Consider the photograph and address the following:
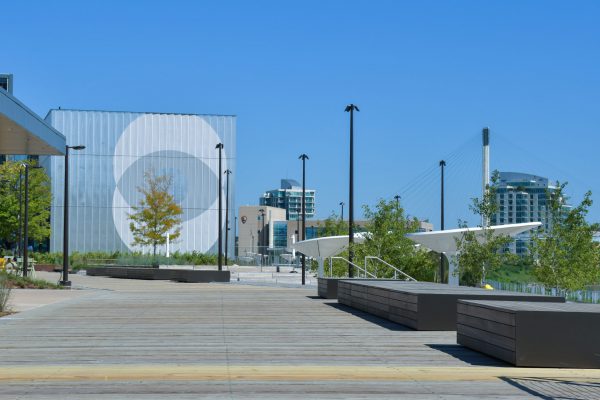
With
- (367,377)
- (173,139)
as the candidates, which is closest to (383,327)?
(367,377)

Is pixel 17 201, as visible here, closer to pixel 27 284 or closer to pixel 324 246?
pixel 324 246

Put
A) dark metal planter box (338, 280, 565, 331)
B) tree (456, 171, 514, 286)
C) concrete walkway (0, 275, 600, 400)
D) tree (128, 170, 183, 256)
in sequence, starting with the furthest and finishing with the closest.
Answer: tree (128, 170, 183, 256)
tree (456, 171, 514, 286)
dark metal planter box (338, 280, 565, 331)
concrete walkway (0, 275, 600, 400)

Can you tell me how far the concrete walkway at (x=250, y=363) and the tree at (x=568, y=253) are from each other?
1490 centimetres

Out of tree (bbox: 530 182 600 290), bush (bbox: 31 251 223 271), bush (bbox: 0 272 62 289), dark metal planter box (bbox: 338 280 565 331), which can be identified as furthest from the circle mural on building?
dark metal planter box (bbox: 338 280 565 331)

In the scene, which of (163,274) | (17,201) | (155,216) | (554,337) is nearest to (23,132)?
(554,337)

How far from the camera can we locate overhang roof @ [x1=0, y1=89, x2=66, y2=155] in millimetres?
24000

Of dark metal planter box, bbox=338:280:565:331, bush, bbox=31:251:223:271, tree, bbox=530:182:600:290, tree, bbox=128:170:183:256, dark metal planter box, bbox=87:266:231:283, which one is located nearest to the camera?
dark metal planter box, bbox=338:280:565:331

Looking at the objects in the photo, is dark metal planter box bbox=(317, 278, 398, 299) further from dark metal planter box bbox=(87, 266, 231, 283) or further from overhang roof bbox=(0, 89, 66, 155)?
dark metal planter box bbox=(87, 266, 231, 283)

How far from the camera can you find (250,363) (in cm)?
1264

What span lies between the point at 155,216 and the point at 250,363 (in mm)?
73307

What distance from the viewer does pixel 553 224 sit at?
3559 centimetres

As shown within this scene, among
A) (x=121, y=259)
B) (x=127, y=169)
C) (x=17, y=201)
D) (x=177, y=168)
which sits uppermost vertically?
(x=177, y=168)

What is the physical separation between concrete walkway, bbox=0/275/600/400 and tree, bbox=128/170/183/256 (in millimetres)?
64038

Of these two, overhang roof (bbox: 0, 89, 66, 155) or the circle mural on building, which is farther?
the circle mural on building
